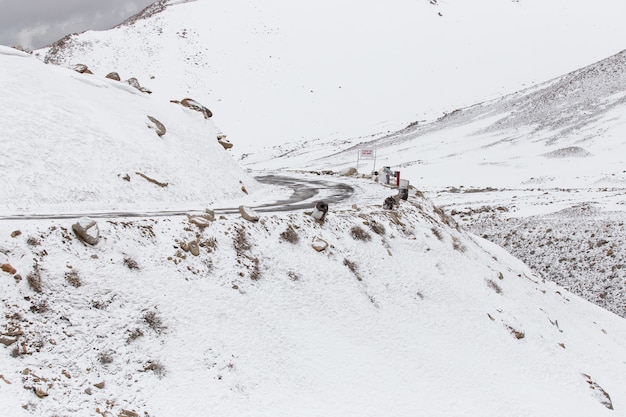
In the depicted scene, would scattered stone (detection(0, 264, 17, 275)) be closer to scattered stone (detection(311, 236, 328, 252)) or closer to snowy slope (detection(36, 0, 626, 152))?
scattered stone (detection(311, 236, 328, 252))

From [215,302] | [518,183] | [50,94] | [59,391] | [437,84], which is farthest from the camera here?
[437,84]

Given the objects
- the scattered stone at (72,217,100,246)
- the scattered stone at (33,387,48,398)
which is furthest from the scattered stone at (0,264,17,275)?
A: the scattered stone at (33,387,48,398)

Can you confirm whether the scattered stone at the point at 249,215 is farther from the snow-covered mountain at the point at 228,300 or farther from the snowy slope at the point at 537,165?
the snowy slope at the point at 537,165

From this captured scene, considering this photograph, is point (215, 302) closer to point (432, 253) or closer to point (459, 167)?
point (432, 253)

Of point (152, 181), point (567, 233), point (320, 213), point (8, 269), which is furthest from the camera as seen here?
point (567, 233)

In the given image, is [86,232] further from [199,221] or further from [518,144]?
[518,144]

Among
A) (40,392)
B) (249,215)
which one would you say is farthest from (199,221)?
(40,392)

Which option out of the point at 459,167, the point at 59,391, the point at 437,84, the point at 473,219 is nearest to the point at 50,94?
the point at 59,391
